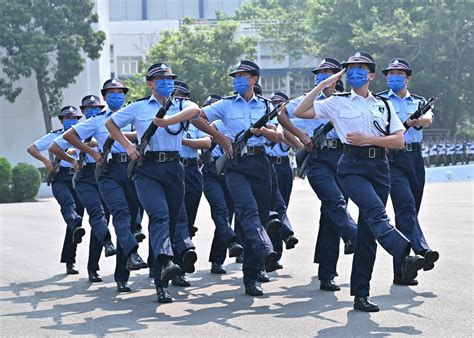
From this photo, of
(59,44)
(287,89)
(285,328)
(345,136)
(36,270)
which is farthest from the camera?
(287,89)

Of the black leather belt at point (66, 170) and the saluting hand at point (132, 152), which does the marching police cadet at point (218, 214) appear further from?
the saluting hand at point (132, 152)

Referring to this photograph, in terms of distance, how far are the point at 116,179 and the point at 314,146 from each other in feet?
6.68

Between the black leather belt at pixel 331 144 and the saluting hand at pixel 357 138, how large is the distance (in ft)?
6.41

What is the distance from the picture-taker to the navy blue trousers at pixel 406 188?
34.0ft

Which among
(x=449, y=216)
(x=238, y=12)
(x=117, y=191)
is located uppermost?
(x=238, y=12)

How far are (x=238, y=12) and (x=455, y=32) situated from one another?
122ft

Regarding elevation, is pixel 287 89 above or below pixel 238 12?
below

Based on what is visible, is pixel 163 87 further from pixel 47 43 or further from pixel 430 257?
pixel 47 43

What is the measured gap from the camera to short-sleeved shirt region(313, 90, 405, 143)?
8.68 m

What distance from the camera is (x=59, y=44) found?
161ft

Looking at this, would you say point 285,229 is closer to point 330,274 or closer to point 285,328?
point 330,274

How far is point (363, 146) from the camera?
8.67m

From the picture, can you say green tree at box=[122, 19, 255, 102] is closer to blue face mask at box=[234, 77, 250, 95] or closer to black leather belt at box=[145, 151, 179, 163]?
blue face mask at box=[234, 77, 250, 95]

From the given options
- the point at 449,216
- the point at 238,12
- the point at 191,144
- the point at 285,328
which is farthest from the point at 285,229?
the point at 238,12
